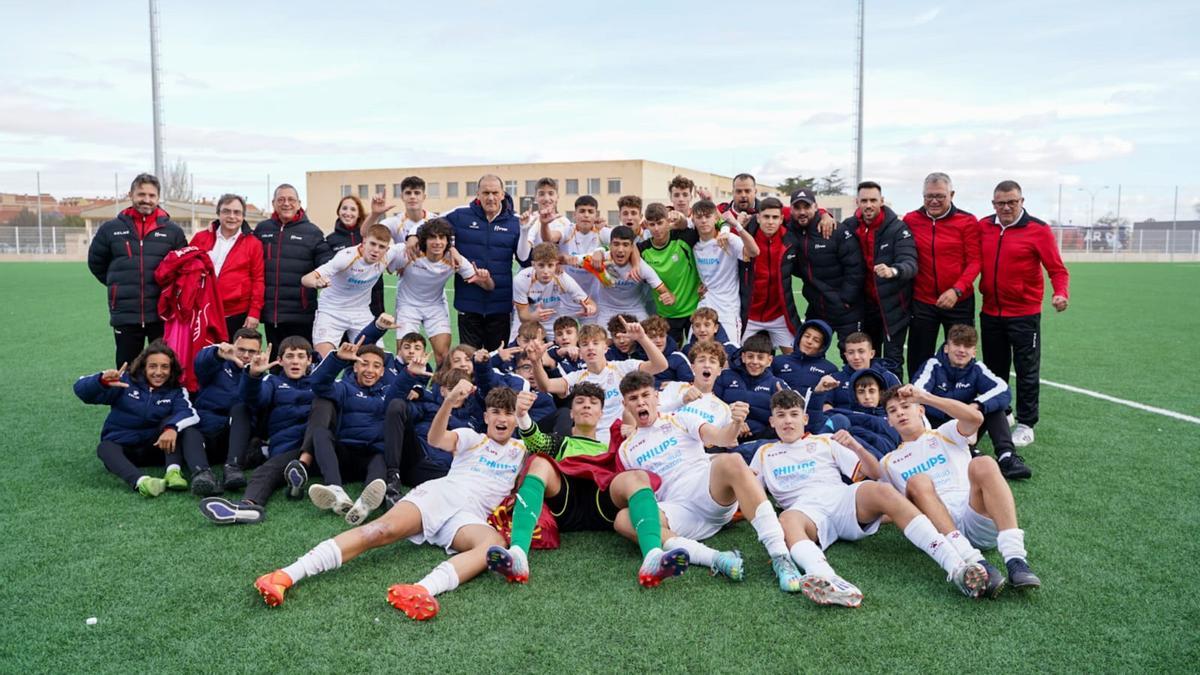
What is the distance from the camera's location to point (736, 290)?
7.07 m

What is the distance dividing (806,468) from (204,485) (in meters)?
3.44

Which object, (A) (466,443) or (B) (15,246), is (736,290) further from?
(B) (15,246)

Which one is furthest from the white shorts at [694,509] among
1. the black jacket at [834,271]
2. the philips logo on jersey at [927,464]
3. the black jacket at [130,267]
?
the black jacket at [130,267]

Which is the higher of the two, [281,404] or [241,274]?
[241,274]

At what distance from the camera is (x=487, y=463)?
14.5 feet

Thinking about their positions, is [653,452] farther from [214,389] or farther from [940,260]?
[940,260]

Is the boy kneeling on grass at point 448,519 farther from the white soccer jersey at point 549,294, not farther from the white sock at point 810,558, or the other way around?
the white soccer jersey at point 549,294

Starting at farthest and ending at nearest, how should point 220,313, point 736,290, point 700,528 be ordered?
point 736,290, point 220,313, point 700,528

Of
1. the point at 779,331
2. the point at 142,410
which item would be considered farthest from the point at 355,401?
the point at 779,331

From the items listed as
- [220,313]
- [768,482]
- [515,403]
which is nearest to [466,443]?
[515,403]

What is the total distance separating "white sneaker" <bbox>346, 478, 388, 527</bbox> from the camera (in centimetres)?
440

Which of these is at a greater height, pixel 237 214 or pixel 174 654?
pixel 237 214

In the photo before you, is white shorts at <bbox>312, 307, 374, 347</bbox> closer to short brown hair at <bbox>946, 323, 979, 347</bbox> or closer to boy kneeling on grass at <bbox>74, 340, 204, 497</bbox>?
boy kneeling on grass at <bbox>74, 340, 204, 497</bbox>

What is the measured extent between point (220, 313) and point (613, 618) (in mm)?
4299
